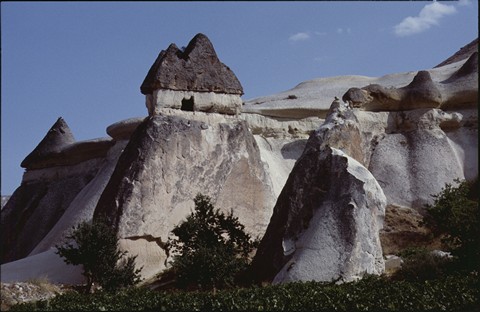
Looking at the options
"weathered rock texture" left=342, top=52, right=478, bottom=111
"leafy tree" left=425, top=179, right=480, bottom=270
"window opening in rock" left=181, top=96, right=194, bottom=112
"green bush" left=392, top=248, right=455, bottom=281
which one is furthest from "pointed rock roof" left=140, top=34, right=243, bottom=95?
"green bush" left=392, top=248, right=455, bottom=281

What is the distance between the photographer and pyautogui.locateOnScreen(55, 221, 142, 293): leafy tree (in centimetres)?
1170

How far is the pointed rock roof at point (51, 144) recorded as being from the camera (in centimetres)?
2162

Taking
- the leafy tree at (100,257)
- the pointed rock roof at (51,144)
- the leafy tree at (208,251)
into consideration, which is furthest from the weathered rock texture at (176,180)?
the pointed rock roof at (51,144)

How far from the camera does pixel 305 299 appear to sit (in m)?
8.95

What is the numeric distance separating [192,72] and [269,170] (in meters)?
3.09

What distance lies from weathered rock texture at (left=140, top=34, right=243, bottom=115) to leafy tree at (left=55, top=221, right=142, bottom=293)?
3.87 meters

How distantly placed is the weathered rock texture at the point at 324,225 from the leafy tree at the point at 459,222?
138cm

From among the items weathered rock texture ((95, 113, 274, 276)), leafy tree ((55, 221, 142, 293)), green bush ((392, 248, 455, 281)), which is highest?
weathered rock texture ((95, 113, 274, 276))

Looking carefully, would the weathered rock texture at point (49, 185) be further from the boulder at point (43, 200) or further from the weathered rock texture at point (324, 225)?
the weathered rock texture at point (324, 225)

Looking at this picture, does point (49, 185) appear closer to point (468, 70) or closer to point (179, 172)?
point (179, 172)

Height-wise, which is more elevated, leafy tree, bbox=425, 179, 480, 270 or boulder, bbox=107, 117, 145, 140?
boulder, bbox=107, 117, 145, 140

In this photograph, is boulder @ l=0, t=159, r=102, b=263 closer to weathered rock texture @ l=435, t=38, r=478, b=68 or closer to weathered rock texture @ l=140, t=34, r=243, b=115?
weathered rock texture @ l=140, t=34, r=243, b=115

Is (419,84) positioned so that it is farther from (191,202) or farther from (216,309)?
(216,309)

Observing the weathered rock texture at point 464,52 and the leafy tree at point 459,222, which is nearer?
the leafy tree at point 459,222
